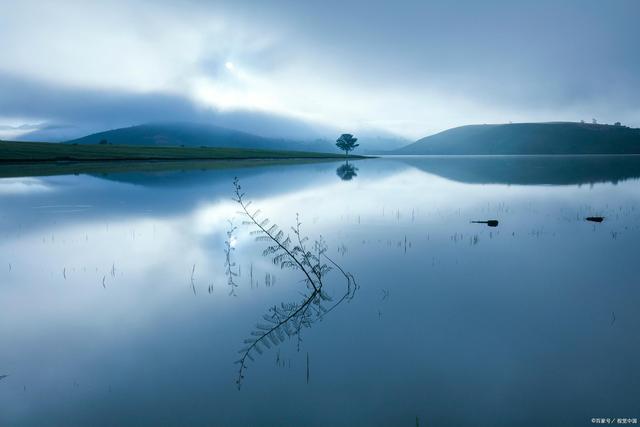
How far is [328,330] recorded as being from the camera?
34.1 feet

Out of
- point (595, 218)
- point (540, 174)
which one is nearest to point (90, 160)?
point (540, 174)

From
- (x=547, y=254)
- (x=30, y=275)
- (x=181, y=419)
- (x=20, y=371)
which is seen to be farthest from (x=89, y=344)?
(x=547, y=254)

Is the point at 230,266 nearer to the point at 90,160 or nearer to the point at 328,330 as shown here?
the point at 328,330

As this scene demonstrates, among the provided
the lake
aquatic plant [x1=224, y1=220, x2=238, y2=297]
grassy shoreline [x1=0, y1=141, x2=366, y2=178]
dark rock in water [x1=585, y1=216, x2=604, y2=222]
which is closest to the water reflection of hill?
dark rock in water [x1=585, y1=216, x2=604, y2=222]

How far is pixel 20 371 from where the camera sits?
8.36 m

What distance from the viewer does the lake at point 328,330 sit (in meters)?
7.21

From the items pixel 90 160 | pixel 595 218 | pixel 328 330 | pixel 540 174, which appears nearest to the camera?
pixel 328 330

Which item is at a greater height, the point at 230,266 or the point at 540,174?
the point at 540,174

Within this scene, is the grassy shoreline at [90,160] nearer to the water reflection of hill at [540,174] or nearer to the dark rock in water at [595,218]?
the water reflection of hill at [540,174]

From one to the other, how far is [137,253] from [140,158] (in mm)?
112141

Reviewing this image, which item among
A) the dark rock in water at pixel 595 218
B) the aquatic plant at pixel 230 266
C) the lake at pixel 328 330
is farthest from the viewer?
the dark rock in water at pixel 595 218

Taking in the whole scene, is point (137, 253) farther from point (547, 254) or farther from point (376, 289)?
point (547, 254)

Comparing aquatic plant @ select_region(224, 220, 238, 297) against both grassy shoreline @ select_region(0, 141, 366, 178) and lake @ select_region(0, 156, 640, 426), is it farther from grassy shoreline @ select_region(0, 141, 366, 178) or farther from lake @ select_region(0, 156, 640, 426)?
grassy shoreline @ select_region(0, 141, 366, 178)

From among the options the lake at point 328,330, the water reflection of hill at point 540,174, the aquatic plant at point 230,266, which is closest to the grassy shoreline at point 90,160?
the water reflection of hill at point 540,174
